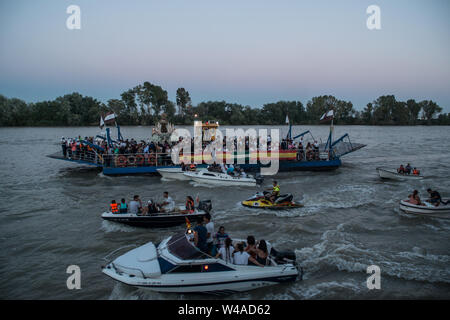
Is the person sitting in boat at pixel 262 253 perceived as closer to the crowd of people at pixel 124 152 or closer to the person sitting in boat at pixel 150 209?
the person sitting in boat at pixel 150 209

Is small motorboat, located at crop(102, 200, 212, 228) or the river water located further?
small motorboat, located at crop(102, 200, 212, 228)

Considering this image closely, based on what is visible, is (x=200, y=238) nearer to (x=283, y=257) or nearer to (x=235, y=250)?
(x=235, y=250)

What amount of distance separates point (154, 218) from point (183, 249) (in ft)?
15.7

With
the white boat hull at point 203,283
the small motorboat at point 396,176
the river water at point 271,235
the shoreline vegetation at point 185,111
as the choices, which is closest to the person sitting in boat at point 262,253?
the white boat hull at point 203,283

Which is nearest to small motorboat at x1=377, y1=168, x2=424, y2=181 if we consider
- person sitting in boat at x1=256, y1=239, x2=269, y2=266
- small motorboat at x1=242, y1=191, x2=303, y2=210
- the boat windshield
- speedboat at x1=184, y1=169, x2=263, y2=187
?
speedboat at x1=184, y1=169, x2=263, y2=187

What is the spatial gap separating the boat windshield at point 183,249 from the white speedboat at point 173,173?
13796 millimetres

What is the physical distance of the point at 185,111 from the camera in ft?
Result: 407

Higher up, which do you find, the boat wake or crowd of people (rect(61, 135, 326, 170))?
crowd of people (rect(61, 135, 326, 170))

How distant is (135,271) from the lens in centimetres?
749

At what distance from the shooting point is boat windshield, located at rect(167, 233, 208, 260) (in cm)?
746

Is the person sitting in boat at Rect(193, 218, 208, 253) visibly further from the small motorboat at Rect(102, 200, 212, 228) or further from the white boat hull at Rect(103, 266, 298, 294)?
the small motorboat at Rect(102, 200, 212, 228)

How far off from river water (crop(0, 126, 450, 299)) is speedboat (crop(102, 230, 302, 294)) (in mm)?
519
